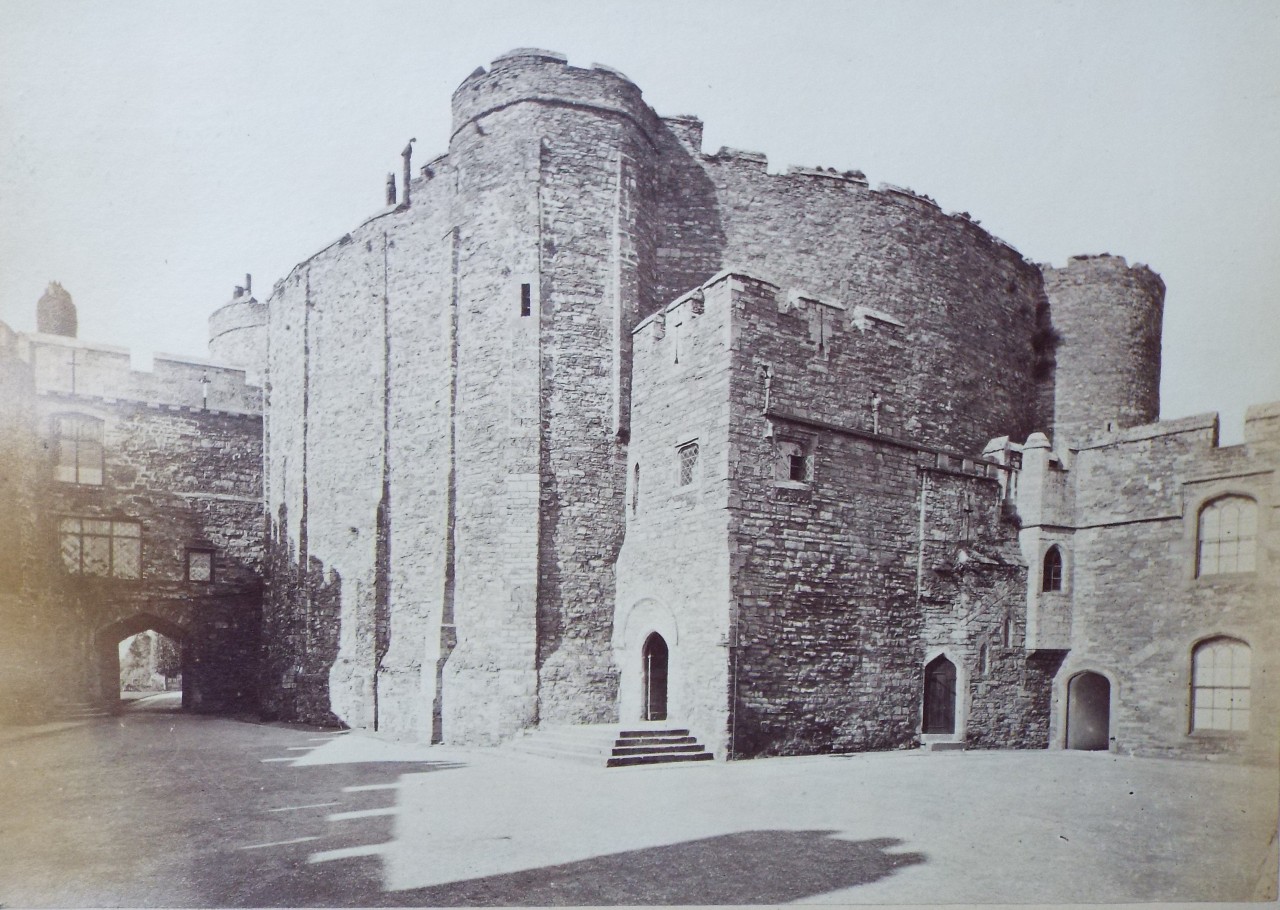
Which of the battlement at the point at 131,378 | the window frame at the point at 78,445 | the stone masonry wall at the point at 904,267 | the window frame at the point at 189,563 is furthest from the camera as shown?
the window frame at the point at 189,563

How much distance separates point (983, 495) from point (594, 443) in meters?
6.54

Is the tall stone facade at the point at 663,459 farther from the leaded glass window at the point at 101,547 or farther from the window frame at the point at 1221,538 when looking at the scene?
the leaded glass window at the point at 101,547

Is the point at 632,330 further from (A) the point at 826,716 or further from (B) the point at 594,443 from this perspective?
(A) the point at 826,716

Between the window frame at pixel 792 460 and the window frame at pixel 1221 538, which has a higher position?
the window frame at pixel 792 460

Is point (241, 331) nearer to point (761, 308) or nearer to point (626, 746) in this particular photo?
point (761, 308)

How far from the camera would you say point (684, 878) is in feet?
21.6

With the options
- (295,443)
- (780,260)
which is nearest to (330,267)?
(295,443)

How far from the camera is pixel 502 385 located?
14227 millimetres

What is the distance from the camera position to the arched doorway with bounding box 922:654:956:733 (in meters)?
13.5

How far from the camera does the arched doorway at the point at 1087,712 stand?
47.6 feet

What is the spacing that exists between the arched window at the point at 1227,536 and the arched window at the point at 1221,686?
3.53ft

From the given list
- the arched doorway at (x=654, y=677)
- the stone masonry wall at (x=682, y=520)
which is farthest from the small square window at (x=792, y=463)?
the arched doorway at (x=654, y=677)

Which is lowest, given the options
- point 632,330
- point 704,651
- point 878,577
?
point 704,651

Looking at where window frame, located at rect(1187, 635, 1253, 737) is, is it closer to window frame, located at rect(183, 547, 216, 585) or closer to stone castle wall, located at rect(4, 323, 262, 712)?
stone castle wall, located at rect(4, 323, 262, 712)
